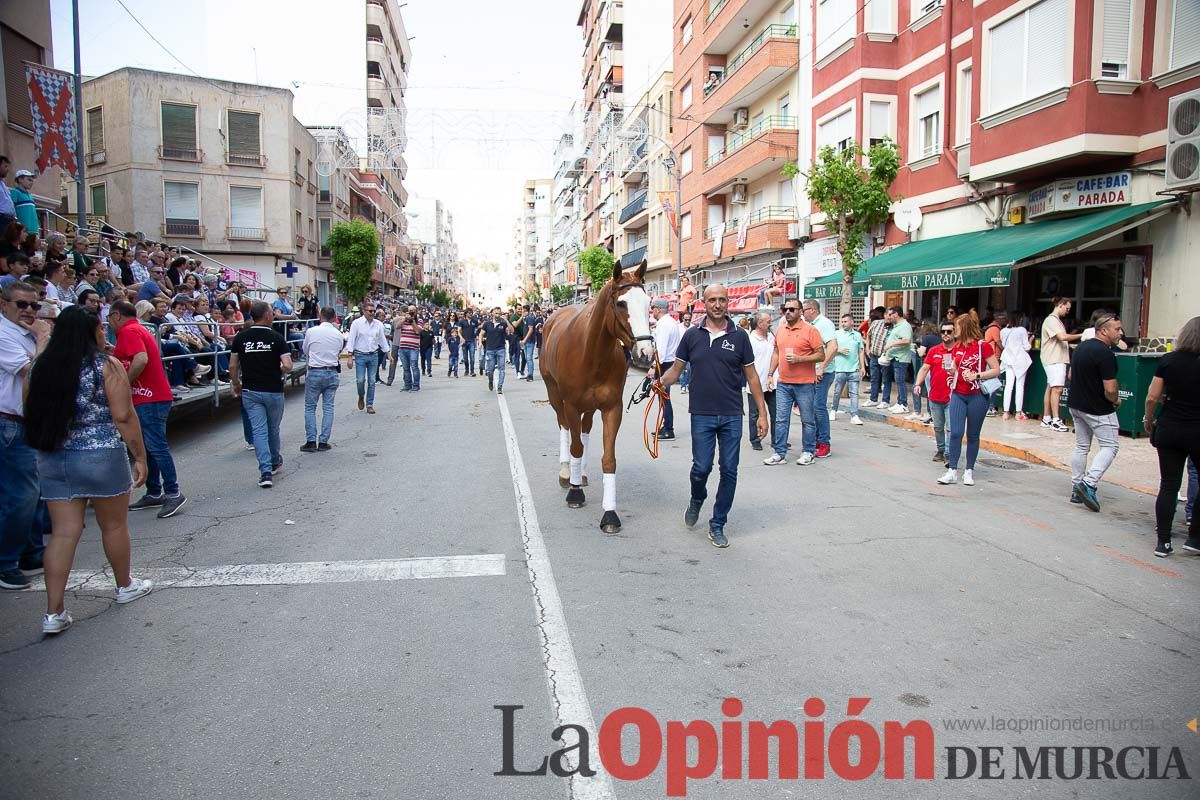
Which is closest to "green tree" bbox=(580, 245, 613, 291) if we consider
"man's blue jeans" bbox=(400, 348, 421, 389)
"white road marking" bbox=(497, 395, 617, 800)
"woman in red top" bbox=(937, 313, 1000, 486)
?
"man's blue jeans" bbox=(400, 348, 421, 389)

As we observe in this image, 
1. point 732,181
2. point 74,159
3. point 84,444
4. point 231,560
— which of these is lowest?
point 231,560

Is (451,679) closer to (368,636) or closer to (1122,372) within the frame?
(368,636)

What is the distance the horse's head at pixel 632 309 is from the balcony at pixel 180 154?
35553 mm

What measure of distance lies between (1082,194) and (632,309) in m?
11.5

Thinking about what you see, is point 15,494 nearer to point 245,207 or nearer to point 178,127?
point 245,207

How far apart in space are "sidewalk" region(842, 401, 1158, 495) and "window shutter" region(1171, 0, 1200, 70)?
6.13 m

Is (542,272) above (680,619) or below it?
above

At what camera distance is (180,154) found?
35188 millimetres

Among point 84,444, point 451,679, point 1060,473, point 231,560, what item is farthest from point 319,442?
point 1060,473

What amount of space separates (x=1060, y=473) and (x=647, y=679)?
7.90 metres

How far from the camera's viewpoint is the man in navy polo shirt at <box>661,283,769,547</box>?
610 centimetres

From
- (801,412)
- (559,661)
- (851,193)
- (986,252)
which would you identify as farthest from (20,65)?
(986,252)

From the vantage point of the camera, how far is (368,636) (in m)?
4.32

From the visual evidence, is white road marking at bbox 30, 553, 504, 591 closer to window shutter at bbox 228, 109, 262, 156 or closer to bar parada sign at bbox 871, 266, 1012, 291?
bar parada sign at bbox 871, 266, 1012, 291
